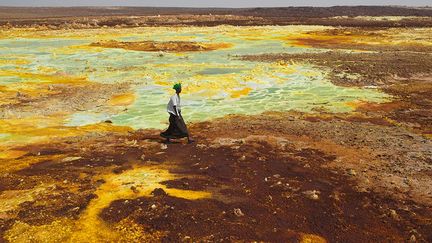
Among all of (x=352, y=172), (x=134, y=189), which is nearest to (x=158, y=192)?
(x=134, y=189)

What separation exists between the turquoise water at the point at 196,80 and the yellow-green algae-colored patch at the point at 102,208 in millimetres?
4103

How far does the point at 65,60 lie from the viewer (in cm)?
2623

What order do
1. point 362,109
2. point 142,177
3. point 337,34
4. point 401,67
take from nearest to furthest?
point 142,177 < point 362,109 < point 401,67 < point 337,34

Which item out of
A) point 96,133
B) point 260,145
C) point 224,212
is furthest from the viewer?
A: point 96,133

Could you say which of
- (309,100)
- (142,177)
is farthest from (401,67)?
(142,177)

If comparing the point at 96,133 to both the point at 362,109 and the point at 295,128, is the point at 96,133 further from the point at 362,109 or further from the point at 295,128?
the point at 362,109

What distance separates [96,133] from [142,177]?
12.3 feet

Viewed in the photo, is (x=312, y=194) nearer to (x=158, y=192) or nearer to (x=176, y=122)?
(x=158, y=192)

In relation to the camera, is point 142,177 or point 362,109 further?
point 362,109

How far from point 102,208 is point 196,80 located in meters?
12.3

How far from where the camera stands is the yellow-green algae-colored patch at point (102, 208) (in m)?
6.23

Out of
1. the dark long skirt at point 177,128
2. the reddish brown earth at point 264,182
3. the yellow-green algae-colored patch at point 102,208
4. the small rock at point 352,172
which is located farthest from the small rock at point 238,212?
the dark long skirt at point 177,128

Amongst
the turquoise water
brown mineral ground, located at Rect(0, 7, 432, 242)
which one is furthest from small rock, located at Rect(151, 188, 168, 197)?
the turquoise water

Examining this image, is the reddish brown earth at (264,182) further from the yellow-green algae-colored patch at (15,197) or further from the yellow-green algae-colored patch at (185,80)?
the yellow-green algae-colored patch at (185,80)
